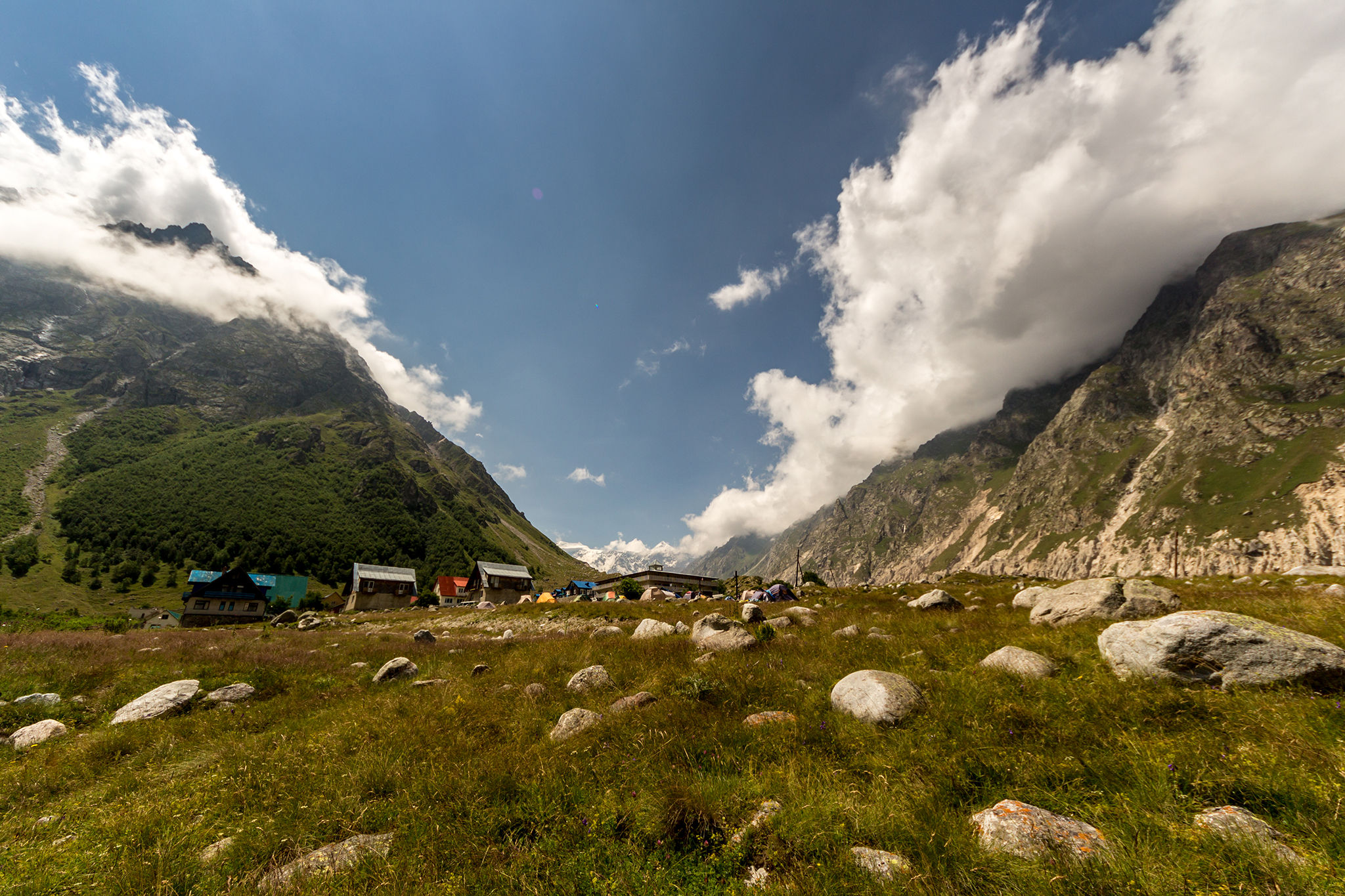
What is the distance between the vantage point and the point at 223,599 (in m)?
68.2

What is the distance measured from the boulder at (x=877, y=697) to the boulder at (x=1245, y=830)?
10.2 feet

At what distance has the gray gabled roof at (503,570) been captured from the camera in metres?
82.1

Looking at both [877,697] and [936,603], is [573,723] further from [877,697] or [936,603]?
[936,603]

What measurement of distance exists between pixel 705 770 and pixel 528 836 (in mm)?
2159

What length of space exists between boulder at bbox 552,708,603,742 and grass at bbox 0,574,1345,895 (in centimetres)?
33

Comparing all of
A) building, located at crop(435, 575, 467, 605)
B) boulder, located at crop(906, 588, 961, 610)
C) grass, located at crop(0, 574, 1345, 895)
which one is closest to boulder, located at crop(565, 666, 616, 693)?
grass, located at crop(0, 574, 1345, 895)

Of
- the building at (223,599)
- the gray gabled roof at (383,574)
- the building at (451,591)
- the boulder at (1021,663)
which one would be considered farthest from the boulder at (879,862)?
the building at (451,591)

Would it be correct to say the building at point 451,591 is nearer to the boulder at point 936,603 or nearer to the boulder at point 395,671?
the boulder at point 395,671

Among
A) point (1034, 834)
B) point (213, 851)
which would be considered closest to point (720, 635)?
point (1034, 834)

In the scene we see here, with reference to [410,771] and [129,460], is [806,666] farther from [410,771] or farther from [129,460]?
[129,460]

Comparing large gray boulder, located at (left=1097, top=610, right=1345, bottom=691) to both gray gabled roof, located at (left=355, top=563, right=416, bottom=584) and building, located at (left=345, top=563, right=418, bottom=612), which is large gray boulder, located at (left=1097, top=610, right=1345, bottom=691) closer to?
building, located at (left=345, top=563, right=418, bottom=612)

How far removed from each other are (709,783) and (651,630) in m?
12.0

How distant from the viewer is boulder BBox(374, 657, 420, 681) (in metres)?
13.7

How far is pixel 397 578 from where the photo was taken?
89062mm
